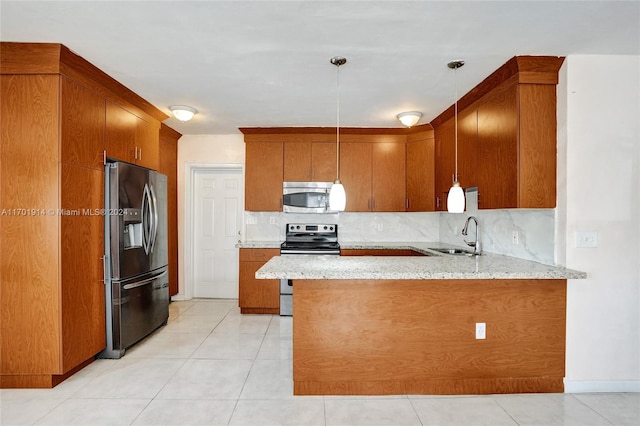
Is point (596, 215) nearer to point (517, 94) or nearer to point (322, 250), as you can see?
point (517, 94)

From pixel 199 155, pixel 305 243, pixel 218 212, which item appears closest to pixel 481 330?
pixel 305 243

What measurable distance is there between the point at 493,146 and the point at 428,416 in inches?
80.5

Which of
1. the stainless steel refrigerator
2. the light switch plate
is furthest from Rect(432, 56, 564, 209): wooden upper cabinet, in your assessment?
the stainless steel refrigerator

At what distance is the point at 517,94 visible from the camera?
101 inches

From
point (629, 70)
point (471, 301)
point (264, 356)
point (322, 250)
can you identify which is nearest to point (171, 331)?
point (264, 356)

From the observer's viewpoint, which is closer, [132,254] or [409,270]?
[409,270]

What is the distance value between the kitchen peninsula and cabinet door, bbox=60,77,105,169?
1687mm

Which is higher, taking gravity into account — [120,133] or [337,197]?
[120,133]

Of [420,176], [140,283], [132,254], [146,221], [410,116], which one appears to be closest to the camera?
[132,254]

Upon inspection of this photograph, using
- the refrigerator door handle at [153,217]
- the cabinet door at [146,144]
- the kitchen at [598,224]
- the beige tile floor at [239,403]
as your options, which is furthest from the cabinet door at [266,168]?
the kitchen at [598,224]

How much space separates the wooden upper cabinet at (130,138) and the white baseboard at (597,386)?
3.95 metres

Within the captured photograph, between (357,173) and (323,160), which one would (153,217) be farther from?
(357,173)

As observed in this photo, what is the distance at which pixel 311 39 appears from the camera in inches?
88.4

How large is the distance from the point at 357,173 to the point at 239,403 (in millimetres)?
3067
